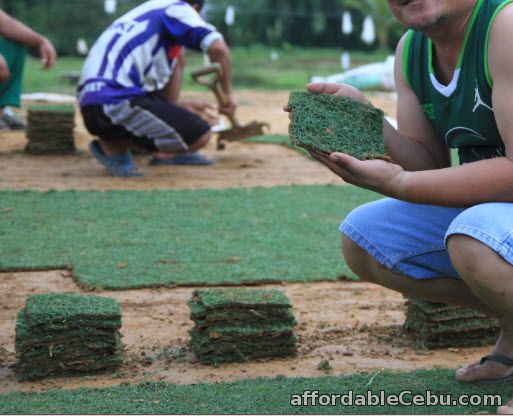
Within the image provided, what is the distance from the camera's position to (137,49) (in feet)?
24.4

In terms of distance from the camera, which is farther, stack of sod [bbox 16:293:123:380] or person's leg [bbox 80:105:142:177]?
person's leg [bbox 80:105:142:177]

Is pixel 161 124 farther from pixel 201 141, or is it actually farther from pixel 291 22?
pixel 291 22

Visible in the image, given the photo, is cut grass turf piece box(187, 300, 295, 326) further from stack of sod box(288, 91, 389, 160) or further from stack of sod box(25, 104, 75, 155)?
stack of sod box(25, 104, 75, 155)

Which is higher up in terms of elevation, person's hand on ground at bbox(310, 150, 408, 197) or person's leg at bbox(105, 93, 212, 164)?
person's hand on ground at bbox(310, 150, 408, 197)

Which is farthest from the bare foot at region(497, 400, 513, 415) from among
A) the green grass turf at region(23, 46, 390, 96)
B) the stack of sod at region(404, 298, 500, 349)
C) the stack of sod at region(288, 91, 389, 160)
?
the green grass turf at region(23, 46, 390, 96)

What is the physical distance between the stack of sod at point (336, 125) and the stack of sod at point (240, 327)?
795mm

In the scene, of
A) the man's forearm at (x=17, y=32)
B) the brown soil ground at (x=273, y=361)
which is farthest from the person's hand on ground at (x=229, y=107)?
the brown soil ground at (x=273, y=361)

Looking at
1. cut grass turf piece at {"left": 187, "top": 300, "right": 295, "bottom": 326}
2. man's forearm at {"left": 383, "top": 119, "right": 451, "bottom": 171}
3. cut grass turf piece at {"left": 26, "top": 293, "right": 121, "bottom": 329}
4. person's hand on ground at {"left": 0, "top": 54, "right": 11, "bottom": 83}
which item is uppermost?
man's forearm at {"left": 383, "top": 119, "right": 451, "bottom": 171}

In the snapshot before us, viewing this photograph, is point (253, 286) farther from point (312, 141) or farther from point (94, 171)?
point (94, 171)

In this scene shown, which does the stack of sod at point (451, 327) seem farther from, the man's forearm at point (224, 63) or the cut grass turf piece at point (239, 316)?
Answer: the man's forearm at point (224, 63)

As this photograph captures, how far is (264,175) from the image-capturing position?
796 centimetres

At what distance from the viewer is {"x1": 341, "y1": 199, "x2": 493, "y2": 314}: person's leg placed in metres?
3.25

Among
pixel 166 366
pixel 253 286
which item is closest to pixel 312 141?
pixel 166 366

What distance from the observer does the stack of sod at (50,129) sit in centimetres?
865
